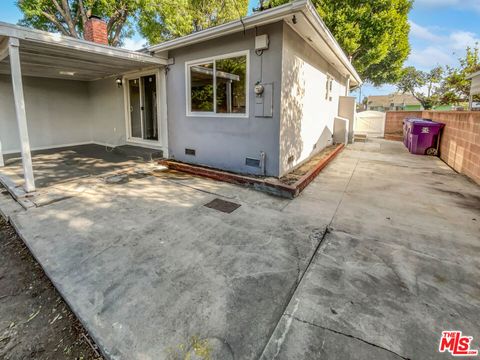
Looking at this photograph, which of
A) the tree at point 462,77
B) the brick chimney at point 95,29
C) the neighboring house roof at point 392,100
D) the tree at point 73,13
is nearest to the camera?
the brick chimney at point 95,29

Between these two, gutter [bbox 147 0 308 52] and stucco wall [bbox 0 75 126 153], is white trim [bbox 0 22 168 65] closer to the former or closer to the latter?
gutter [bbox 147 0 308 52]

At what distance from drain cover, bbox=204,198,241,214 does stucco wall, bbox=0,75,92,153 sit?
797 centimetres

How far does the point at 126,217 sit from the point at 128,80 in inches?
243

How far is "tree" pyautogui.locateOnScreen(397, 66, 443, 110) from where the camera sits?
23.0 m

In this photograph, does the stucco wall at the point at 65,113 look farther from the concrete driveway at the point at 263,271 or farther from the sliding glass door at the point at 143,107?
the concrete driveway at the point at 263,271

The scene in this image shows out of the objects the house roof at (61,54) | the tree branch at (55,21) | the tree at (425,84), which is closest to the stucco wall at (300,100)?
the house roof at (61,54)

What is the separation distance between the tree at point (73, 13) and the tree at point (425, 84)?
19.7m

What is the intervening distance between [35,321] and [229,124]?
4.48 metres

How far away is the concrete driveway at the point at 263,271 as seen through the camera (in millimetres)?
1718

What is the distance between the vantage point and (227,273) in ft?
7.90

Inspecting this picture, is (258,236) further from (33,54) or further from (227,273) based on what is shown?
(33,54)

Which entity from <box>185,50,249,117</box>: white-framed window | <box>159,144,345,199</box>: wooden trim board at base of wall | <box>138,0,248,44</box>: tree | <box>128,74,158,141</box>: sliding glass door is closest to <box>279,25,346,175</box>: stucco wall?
<box>159,144,345,199</box>: wooden trim board at base of wall

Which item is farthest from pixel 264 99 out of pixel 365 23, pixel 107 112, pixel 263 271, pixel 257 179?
pixel 365 23

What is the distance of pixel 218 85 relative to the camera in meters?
5.62
